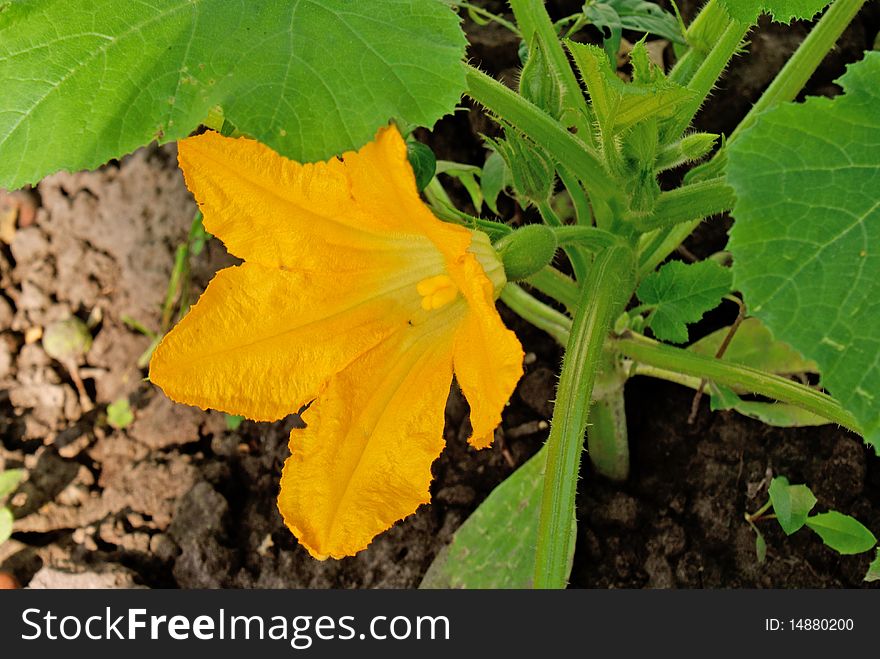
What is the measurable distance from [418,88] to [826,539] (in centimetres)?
103

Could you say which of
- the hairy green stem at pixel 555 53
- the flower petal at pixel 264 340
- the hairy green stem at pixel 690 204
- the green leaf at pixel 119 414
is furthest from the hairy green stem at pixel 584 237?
the green leaf at pixel 119 414

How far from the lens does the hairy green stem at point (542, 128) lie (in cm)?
132

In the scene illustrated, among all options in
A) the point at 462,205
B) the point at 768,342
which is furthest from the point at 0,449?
the point at 768,342

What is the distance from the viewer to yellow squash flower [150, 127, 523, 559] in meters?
1.23

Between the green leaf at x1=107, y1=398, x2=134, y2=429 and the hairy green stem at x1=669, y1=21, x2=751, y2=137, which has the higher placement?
the hairy green stem at x1=669, y1=21, x2=751, y2=137

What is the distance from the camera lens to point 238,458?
7.28ft

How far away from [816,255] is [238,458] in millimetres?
1560

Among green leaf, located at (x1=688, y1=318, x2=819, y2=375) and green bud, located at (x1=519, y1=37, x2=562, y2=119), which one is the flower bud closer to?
green bud, located at (x1=519, y1=37, x2=562, y2=119)

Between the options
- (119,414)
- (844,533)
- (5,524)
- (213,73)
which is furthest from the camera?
(119,414)

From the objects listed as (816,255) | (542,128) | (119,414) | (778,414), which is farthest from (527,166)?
(119,414)

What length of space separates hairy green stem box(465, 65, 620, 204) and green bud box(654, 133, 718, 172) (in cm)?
9

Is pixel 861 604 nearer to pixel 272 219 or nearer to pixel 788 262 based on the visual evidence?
pixel 788 262

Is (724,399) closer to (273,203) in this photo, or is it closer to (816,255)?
(816,255)

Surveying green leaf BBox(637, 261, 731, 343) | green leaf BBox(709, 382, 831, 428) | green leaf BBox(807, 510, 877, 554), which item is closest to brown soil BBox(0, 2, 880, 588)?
green leaf BBox(709, 382, 831, 428)
